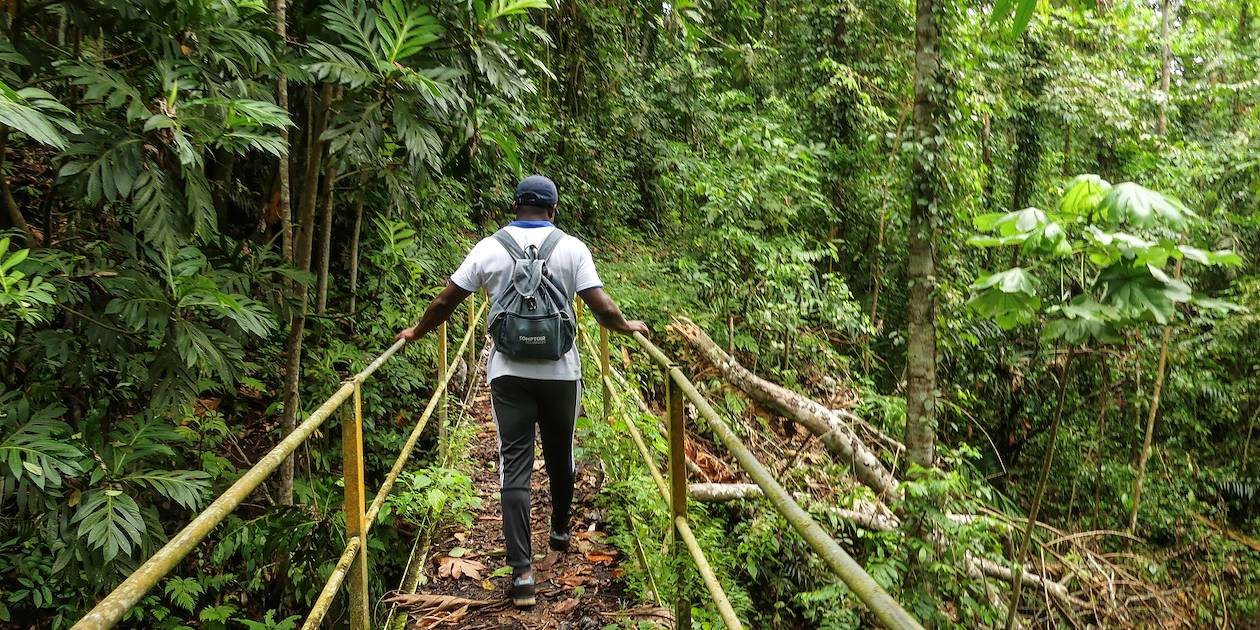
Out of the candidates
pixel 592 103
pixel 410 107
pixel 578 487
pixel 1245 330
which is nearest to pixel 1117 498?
pixel 1245 330

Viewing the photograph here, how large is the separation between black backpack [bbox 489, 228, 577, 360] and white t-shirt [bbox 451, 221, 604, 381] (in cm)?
3

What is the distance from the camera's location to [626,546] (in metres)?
3.63

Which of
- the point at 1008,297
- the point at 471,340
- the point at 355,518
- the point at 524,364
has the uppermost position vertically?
the point at 1008,297

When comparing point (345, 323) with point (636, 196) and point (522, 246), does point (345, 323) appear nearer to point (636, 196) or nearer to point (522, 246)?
point (522, 246)

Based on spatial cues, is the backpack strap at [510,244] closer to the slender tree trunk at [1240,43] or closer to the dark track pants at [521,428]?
the dark track pants at [521,428]

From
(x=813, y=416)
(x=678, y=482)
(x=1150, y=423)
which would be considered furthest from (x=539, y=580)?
(x=1150, y=423)

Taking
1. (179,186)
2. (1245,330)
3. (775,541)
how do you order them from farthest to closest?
(1245,330) < (775,541) < (179,186)

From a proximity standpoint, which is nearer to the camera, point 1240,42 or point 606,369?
point 606,369

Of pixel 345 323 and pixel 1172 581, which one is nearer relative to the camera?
pixel 345 323

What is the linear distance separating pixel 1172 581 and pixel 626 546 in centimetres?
830

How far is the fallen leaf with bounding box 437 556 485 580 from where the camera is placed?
11.9ft

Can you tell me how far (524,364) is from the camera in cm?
320

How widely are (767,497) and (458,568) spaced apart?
2.38 meters

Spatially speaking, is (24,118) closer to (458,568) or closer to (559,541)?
(458,568)
